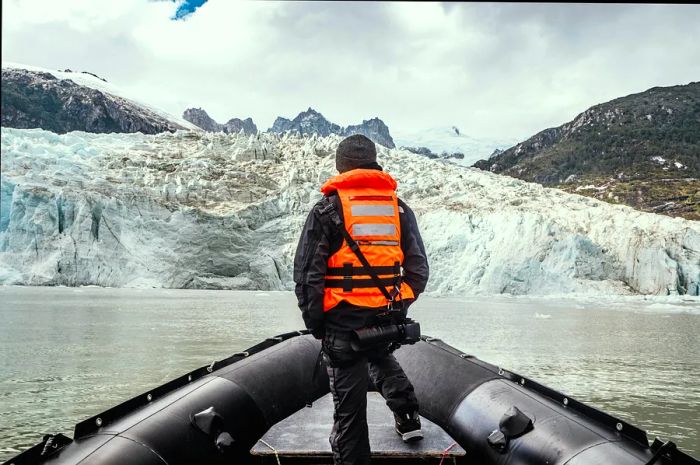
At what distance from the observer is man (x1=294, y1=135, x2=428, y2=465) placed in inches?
88.8

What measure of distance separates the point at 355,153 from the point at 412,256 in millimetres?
503

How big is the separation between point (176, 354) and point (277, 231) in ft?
65.0

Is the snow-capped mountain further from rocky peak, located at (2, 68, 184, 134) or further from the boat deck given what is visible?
the boat deck

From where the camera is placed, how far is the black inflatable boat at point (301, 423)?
2258 millimetres

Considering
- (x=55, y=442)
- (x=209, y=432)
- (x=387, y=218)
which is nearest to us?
(x=55, y=442)

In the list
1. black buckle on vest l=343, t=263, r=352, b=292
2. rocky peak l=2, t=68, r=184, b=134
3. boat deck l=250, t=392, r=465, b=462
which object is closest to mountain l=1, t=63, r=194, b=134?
rocky peak l=2, t=68, r=184, b=134

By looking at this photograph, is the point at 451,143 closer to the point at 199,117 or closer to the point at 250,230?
the point at 199,117

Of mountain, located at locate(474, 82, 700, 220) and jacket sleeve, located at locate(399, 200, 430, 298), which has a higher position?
mountain, located at locate(474, 82, 700, 220)

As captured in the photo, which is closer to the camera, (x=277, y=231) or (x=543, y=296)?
(x=543, y=296)

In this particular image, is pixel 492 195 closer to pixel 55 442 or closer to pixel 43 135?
pixel 43 135

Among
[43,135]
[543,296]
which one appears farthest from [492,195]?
[43,135]

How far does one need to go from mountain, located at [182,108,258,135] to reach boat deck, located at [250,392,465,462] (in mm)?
119742

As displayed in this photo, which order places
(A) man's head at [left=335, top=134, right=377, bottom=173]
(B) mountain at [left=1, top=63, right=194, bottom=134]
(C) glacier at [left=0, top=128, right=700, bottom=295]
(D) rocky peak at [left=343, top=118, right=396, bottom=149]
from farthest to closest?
1. (D) rocky peak at [left=343, top=118, right=396, bottom=149]
2. (B) mountain at [left=1, top=63, right=194, bottom=134]
3. (C) glacier at [left=0, top=128, right=700, bottom=295]
4. (A) man's head at [left=335, top=134, right=377, bottom=173]

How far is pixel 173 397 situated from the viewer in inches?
111
